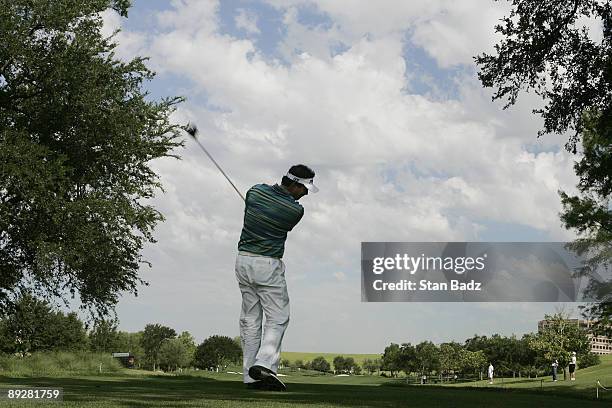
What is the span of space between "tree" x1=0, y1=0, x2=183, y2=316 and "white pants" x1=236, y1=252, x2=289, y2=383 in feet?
61.2

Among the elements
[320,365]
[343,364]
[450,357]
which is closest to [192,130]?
[450,357]

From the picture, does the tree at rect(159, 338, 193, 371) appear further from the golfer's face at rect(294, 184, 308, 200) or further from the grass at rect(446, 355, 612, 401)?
the golfer's face at rect(294, 184, 308, 200)

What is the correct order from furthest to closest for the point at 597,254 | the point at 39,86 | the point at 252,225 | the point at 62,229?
the point at 597,254
the point at 39,86
the point at 62,229
the point at 252,225

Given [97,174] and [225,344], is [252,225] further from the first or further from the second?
[225,344]

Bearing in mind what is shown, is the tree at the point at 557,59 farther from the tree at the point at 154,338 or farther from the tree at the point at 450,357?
the tree at the point at 154,338

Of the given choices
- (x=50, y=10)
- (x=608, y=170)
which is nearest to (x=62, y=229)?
(x=50, y=10)

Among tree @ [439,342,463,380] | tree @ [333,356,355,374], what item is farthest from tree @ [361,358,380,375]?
tree @ [439,342,463,380]

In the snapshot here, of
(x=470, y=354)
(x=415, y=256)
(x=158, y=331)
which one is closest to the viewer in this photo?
(x=415, y=256)

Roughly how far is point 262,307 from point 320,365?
469 feet

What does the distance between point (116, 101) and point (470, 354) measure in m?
105

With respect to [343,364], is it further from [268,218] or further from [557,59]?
[268,218]

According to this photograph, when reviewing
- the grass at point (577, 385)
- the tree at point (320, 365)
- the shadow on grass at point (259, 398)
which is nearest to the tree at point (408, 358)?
the tree at point (320, 365)

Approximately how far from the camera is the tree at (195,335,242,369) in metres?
136

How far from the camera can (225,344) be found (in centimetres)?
14000
